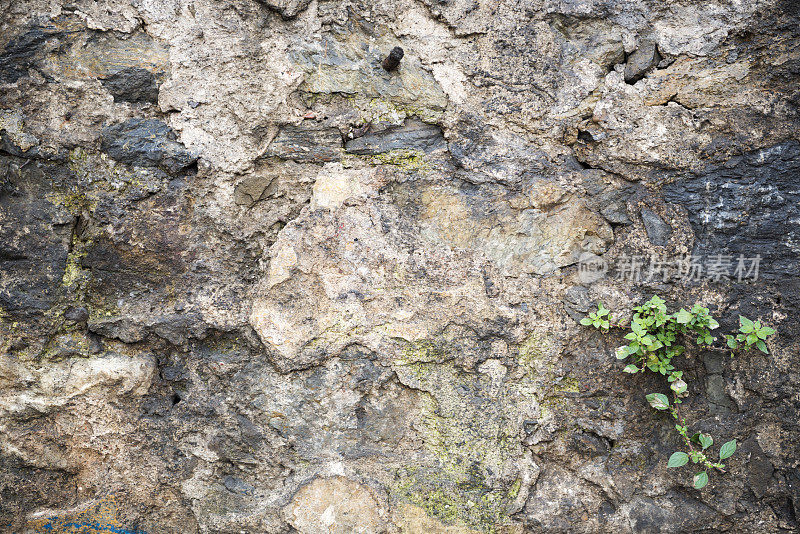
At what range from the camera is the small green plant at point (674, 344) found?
1763 mm

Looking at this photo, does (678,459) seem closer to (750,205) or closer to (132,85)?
(750,205)

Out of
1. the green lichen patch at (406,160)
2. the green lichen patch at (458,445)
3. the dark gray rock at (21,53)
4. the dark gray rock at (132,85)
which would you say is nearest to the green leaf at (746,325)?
the green lichen patch at (458,445)

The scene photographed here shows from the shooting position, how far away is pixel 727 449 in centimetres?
177

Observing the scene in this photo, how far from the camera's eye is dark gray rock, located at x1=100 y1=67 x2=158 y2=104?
1.75 m

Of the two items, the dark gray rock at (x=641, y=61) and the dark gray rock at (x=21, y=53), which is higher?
the dark gray rock at (x=641, y=61)

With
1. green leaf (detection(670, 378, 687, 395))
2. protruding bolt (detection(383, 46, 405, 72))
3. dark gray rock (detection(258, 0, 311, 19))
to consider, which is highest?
dark gray rock (detection(258, 0, 311, 19))

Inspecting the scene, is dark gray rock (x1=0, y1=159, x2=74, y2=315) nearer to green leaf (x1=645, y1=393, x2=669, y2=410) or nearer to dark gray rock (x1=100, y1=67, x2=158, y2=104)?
dark gray rock (x1=100, y1=67, x2=158, y2=104)

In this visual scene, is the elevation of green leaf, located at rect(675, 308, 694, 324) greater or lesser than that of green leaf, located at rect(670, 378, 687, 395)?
greater

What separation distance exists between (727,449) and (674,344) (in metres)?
0.37

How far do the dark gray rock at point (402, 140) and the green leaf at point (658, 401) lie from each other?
1116 millimetres

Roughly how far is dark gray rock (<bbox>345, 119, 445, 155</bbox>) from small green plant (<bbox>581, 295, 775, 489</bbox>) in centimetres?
81

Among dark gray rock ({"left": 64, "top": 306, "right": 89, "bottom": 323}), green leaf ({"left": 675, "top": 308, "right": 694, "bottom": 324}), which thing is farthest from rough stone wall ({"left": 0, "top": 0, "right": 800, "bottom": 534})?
green leaf ({"left": 675, "top": 308, "right": 694, "bottom": 324})

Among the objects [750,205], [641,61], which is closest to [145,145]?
[641,61]

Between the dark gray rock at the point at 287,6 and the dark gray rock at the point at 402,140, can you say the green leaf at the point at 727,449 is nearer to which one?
the dark gray rock at the point at 402,140
